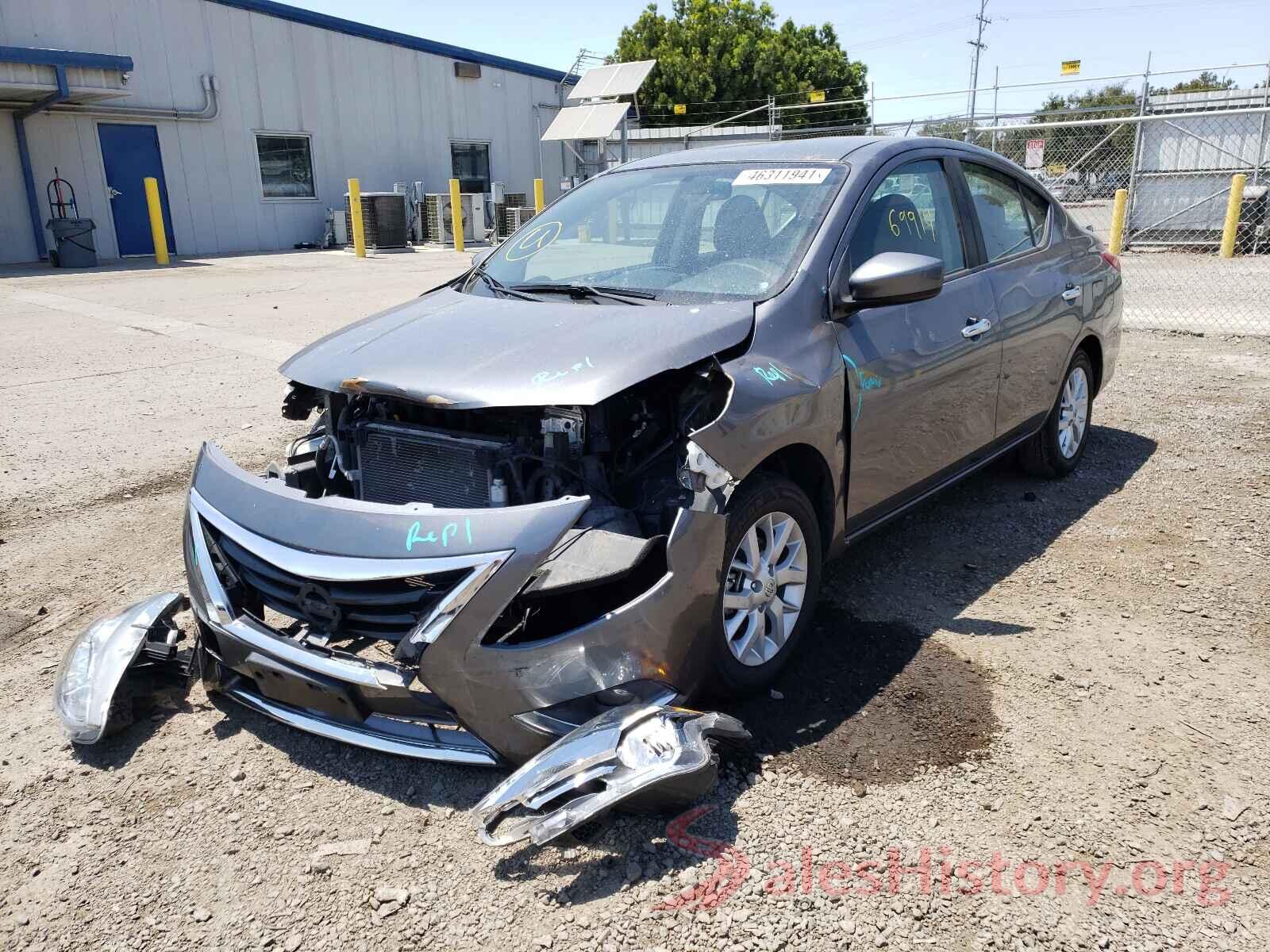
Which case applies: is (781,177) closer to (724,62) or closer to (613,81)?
(613,81)

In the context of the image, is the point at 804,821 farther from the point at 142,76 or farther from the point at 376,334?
the point at 142,76

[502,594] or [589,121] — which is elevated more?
[589,121]

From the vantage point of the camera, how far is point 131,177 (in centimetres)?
2180

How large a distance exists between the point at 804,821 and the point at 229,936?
150cm

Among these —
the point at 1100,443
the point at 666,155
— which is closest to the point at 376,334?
the point at 666,155

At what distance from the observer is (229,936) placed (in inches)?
91.9

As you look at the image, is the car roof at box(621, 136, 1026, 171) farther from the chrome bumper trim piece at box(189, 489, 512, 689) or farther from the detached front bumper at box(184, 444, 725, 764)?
the chrome bumper trim piece at box(189, 489, 512, 689)

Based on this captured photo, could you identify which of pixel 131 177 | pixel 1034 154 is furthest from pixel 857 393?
pixel 131 177

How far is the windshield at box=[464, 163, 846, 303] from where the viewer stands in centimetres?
356

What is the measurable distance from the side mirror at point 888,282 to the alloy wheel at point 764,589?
84cm

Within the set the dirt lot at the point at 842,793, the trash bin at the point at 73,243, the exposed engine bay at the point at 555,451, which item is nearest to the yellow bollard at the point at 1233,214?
the dirt lot at the point at 842,793

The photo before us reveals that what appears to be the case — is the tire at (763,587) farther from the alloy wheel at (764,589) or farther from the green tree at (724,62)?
the green tree at (724,62)

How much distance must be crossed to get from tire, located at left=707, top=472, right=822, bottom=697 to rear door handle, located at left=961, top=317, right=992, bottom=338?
1.27 metres

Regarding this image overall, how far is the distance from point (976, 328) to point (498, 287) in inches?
80.5
